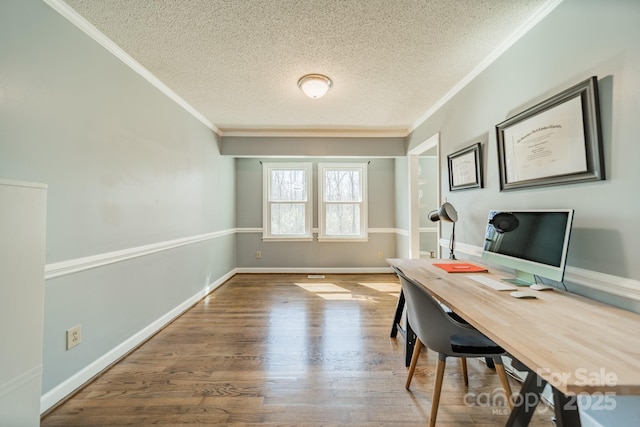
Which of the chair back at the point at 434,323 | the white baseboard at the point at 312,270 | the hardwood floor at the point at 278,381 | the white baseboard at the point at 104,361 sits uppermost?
the chair back at the point at 434,323

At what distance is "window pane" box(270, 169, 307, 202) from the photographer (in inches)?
183

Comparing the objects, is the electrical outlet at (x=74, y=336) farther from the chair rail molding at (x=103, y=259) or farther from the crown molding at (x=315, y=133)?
the crown molding at (x=315, y=133)

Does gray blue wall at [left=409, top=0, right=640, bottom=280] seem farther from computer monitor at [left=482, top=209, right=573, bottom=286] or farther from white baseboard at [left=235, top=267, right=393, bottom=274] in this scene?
white baseboard at [left=235, top=267, right=393, bottom=274]

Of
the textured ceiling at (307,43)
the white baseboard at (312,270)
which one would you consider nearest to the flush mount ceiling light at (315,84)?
the textured ceiling at (307,43)

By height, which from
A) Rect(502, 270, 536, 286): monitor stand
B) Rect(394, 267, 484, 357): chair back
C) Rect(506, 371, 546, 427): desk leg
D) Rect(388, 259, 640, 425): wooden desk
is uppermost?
Rect(502, 270, 536, 286): monitor stand

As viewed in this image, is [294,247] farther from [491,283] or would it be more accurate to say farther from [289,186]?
[491,283]

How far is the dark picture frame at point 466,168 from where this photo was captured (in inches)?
83.3

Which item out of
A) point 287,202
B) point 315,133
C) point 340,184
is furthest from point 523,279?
point 287,202

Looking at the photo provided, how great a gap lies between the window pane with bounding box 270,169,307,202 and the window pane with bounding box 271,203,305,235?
Result: 146 mm

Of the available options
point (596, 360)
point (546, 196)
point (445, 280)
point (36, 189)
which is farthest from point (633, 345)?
point (36, 189)

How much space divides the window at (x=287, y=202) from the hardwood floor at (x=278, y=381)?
203 centimetres

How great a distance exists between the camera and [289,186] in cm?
466

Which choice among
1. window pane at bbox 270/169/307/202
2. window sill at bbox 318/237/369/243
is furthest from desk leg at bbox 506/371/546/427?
window pane at bbox 270/169/307/202

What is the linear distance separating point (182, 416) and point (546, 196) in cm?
253
